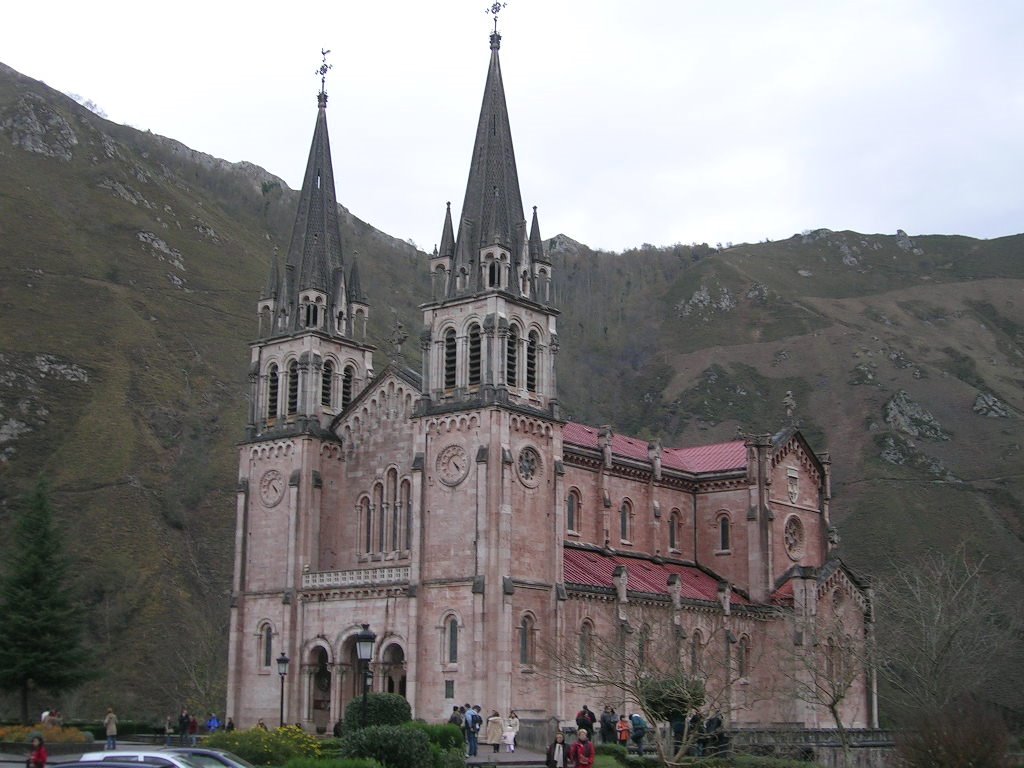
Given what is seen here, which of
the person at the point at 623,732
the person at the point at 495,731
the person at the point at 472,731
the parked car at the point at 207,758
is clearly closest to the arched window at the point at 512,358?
the person at the point at 495,731

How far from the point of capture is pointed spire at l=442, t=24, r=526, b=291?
5831 cm

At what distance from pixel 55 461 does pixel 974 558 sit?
2850 inches

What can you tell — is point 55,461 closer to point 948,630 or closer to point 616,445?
point 616,445

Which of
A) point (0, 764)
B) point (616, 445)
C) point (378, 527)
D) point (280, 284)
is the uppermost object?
point (280, 284)

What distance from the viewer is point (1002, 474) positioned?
12256cm

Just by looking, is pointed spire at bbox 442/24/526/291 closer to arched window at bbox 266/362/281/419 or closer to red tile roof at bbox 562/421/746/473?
arched window at bbox 266/362/281/419

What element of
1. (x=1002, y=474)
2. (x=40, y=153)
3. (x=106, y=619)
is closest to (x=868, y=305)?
(x=1002, y=474)

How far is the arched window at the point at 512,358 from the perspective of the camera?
56.5m

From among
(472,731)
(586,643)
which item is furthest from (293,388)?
(472,731)

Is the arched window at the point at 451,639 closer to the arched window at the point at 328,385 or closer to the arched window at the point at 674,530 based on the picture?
the arched window at the point at 328,385

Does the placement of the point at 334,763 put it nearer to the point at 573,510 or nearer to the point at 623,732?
the point at 623,732

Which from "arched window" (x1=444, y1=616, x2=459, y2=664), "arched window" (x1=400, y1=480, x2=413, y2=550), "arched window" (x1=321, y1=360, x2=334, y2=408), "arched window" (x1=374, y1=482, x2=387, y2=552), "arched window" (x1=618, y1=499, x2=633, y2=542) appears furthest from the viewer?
"arched window" (x1=618, y1=499, x2=633, y2=542)

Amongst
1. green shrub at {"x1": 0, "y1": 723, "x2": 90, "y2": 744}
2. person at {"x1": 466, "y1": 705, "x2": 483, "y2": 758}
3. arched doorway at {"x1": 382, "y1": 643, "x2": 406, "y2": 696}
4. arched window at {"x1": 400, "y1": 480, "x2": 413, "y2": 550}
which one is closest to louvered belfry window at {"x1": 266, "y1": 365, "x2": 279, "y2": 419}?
arched window at {"x1": 400, "y1": 480, "x2": 413, "y2": 550}

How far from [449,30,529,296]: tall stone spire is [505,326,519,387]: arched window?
A: 2.20 meters
